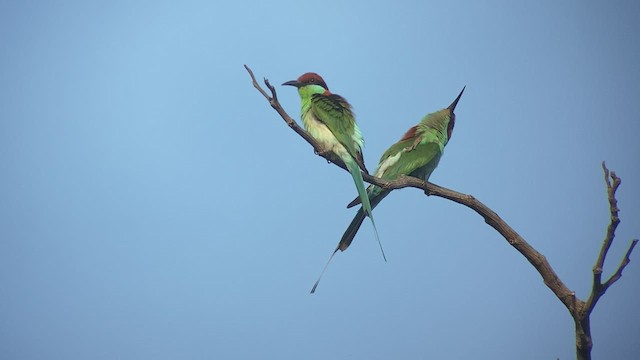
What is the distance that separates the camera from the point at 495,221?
1.84 meters

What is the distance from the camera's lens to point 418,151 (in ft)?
8.82

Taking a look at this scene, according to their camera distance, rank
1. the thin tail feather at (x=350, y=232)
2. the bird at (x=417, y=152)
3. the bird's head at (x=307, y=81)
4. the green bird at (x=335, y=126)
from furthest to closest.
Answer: the bird's head at (x=307, y=81) → the bird at (x=417, y=152) → the green bird at (x=335, y=126) → the thin tail feather at (x=350, y=232)

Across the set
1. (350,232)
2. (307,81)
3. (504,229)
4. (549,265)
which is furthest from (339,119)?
(549,265)

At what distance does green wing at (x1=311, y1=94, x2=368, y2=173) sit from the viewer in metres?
2.48

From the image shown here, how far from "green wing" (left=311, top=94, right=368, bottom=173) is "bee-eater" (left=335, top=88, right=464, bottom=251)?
0.67ft

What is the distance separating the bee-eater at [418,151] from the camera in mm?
2656

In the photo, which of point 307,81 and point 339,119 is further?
point 307,81

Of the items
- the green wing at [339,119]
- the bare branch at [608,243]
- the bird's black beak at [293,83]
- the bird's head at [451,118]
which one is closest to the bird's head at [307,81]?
the bird's black beak at [293,83]

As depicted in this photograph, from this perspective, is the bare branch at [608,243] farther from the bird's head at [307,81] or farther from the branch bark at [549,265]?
the bird's head at [307,81]

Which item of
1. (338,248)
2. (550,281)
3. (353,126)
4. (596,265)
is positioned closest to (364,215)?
(338,248)

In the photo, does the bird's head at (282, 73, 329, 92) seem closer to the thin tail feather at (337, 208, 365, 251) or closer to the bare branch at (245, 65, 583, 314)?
the bare branch at (245, 65, 583, 314)

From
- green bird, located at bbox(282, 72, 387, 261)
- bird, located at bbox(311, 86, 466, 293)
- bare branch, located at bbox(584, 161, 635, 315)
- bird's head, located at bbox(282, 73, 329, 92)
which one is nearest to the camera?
bare branch, located at bbox(584, 161, 635, 315)

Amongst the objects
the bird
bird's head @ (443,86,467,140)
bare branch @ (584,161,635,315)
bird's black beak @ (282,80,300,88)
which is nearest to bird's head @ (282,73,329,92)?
bird's black beak @ (282,80,300,88)

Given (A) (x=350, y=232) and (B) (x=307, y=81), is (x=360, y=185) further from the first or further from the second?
(B) (x=307, y=81)
